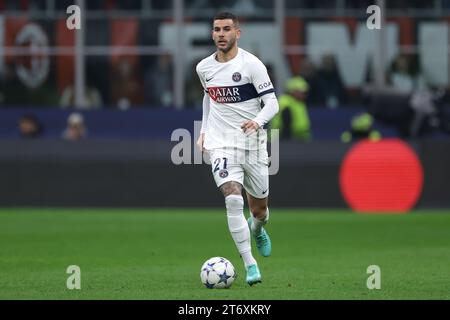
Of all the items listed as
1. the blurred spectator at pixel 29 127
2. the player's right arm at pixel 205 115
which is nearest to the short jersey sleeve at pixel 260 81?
the player's right arm at pixel 205 115

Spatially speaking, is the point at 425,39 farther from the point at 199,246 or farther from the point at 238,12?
the point at 199,246

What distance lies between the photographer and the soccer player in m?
12.1

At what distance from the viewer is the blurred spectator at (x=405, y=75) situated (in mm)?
30219

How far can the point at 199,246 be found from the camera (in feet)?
55.5

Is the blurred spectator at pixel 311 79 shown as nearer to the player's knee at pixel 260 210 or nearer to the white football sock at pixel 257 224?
the white football sock at pixel 257 224

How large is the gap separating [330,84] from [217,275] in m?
19.2

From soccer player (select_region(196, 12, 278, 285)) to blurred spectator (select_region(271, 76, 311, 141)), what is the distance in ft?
39.6

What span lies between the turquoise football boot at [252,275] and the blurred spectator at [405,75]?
18.8 meters

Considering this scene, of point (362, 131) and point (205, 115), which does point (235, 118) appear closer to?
point (205, 115)

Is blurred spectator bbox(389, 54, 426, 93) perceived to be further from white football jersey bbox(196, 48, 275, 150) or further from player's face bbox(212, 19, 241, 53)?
player's face bbox(212, 19, 241, 53)
